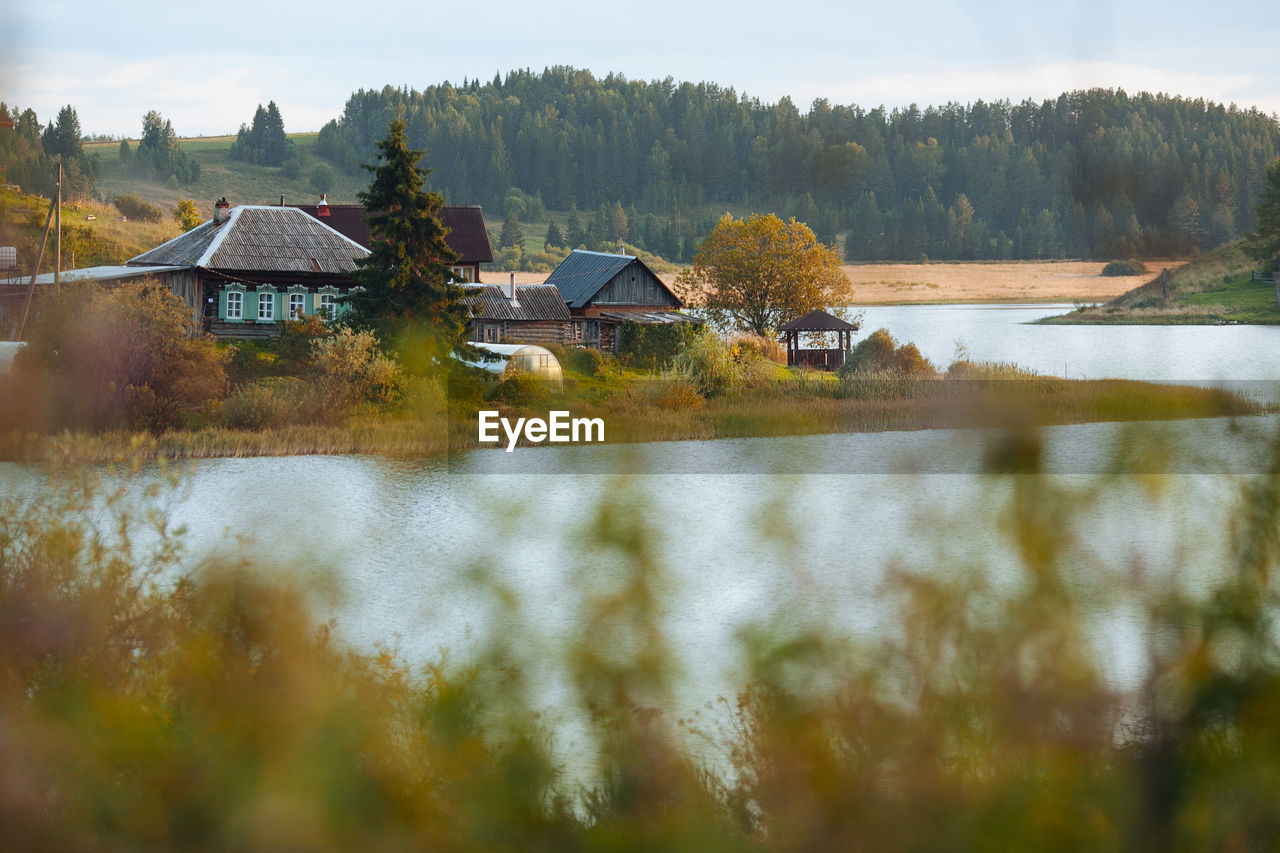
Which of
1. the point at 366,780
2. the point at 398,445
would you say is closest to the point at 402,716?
→ the point at 366,780

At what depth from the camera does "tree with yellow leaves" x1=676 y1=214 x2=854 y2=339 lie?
44719mm

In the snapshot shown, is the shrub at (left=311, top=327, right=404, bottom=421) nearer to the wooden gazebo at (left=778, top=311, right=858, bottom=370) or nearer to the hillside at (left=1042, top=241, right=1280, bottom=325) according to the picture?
the hillside at (left=1042, top=241, right=1280, bottom=325)

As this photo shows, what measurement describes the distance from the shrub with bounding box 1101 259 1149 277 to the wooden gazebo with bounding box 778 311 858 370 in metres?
38.0

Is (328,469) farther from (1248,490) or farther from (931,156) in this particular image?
(1248,490)

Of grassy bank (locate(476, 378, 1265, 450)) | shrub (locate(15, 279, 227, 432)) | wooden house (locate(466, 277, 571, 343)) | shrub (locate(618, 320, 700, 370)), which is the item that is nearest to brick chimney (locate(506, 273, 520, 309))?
wooden house (locate(466, 277, 571, 343))

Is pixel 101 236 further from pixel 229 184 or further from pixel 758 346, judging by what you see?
pixel 758 346

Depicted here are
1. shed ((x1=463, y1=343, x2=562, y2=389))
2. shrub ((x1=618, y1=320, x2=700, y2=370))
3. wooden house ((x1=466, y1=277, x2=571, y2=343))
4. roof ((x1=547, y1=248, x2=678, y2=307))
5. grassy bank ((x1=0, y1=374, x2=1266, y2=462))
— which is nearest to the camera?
grassy bank ((x1=0, y1=374, x2=1266, y2=462))

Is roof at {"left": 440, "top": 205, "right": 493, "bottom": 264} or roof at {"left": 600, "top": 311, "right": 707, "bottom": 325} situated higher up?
roof at {"left": 440, "top": 205, "right": 493, "bottom": 264}

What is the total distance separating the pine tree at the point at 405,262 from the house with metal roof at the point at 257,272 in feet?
21.7

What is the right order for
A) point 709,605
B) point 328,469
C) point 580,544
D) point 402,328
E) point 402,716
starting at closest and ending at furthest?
point 580,544 → point 402,716 → point 709,605 → point 328,469 → point 402,328

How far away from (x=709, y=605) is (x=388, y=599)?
209 cm

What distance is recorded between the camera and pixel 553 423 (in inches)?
1029

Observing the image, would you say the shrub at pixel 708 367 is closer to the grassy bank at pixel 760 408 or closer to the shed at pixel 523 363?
the grassy bank at pixel 760 408

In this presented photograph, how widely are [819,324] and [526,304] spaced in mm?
10428
